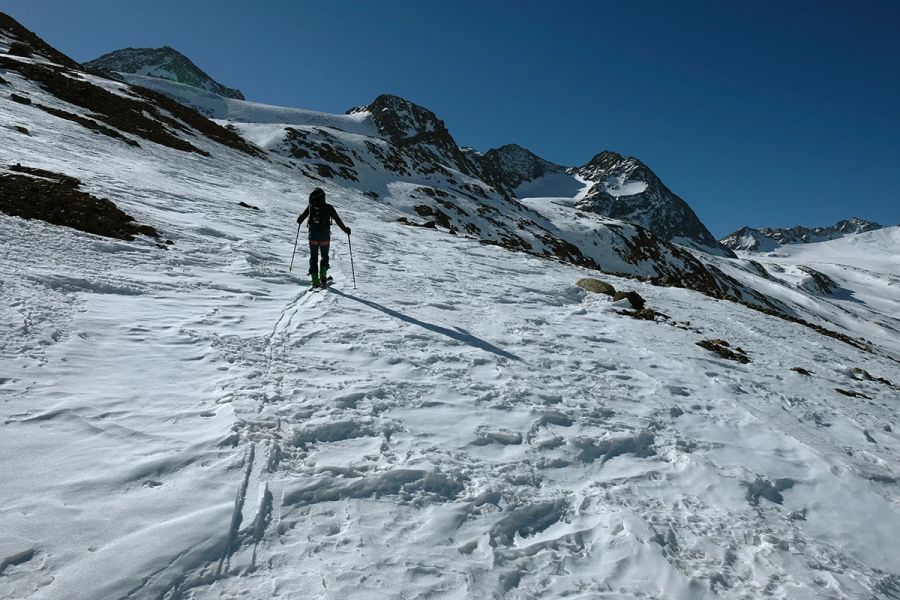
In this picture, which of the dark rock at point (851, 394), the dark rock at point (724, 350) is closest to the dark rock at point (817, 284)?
the dark rock at point (724, 350)

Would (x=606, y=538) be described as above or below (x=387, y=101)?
below

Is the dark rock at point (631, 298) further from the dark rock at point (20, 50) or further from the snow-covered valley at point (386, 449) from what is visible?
the dark rock at point (20, 50)

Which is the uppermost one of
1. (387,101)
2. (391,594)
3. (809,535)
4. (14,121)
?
(387,101)

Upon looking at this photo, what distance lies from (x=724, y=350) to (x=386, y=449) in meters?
10.1

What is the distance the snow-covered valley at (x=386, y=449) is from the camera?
10.8 feet

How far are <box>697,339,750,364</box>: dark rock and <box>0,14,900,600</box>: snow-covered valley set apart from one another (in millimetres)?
273

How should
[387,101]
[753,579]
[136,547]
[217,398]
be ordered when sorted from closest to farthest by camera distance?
1. [136,547]
2. [753,579]
3. [217,398]
4. [387,101]

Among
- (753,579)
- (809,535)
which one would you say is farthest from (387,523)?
(809,535)

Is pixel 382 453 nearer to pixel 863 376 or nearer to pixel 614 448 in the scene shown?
pixel 614 448

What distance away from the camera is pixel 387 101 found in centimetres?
12988

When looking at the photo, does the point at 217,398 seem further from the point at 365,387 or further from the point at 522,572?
the point at 522,572

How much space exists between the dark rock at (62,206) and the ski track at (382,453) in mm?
802

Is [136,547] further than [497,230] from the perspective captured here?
No

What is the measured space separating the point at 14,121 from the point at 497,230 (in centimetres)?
4721
